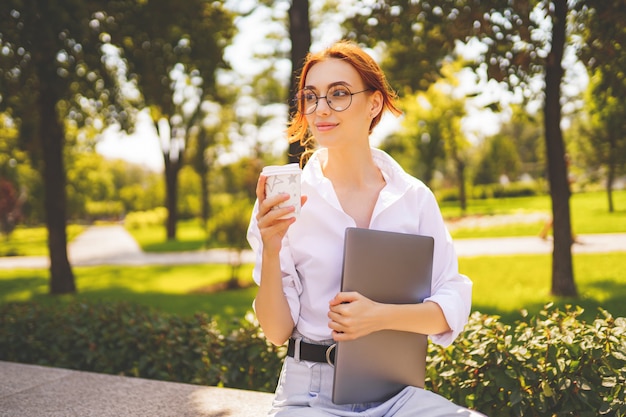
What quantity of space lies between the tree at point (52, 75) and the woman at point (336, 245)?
625 centimetres

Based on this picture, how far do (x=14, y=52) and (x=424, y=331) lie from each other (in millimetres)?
7616

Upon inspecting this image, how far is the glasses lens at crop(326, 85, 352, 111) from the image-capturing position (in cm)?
206

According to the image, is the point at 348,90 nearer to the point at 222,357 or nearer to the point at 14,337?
the point at 222,357

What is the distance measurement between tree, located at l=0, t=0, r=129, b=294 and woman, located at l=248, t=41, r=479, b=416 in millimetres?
6253

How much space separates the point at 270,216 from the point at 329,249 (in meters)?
0.36

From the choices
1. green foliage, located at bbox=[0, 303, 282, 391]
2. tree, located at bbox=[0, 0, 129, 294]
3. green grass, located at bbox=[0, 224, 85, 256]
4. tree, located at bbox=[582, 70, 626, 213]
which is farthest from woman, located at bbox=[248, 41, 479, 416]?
green grass, located at bbox=[0, 224, 85, 256]

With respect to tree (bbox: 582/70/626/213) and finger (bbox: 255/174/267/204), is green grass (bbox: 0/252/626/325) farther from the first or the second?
finger (bbox: 255/174/267/204)

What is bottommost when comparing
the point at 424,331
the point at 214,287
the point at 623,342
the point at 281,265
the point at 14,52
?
the point at 214,287

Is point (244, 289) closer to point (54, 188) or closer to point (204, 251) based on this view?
point (54, 188)

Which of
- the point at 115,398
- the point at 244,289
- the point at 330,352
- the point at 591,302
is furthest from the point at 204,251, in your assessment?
the point at 330,352

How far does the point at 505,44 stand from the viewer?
18.0ft

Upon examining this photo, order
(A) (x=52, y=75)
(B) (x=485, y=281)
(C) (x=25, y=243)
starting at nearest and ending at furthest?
(B) (x=485, y=281) → (A) (x=52, y=75) → (C) (x=25, y=243)

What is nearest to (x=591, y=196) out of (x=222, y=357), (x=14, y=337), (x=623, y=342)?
(x=623, y=342)

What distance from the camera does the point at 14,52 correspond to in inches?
299
